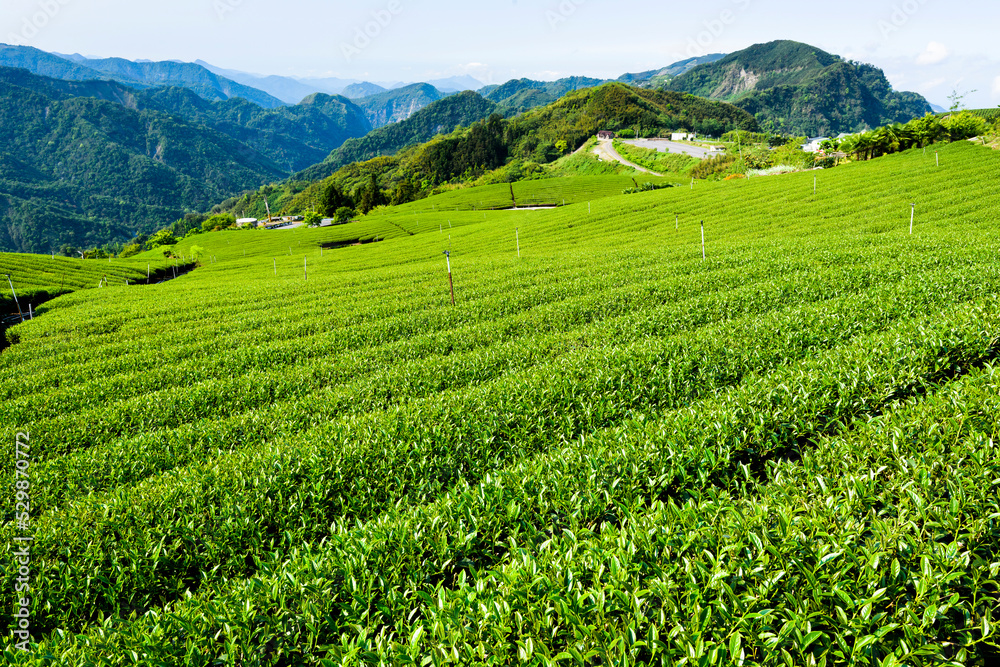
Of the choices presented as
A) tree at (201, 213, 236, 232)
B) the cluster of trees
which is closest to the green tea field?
the cluster of trees

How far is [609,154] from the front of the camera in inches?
6467

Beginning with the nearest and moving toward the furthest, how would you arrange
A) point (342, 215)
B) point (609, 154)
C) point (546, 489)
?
1. point (546, 489)
2. point (342, 215)
3. point (609, 154)

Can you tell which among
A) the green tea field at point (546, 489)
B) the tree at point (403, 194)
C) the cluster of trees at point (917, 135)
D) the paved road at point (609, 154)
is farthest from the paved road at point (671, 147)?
the green tea field at point (546, 489)

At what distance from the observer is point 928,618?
405cm

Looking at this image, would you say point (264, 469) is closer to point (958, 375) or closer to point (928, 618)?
point (928, 618)

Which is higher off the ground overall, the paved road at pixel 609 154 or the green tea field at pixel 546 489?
the paved road at pixel 609 154

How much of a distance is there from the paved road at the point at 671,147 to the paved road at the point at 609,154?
284 inches

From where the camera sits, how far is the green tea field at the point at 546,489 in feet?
14.5

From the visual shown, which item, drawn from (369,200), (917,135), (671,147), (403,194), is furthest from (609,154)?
(917,135)

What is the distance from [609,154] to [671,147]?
2031cm

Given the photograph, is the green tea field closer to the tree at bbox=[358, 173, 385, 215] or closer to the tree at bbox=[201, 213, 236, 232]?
the tree at bbox=[358, 173, 385, 215]

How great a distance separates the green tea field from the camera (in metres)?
4.43

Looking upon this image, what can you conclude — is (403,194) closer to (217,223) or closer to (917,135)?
(217,223)

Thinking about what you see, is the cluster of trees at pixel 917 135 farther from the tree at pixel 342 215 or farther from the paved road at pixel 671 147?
the tree at pixel 342 215
